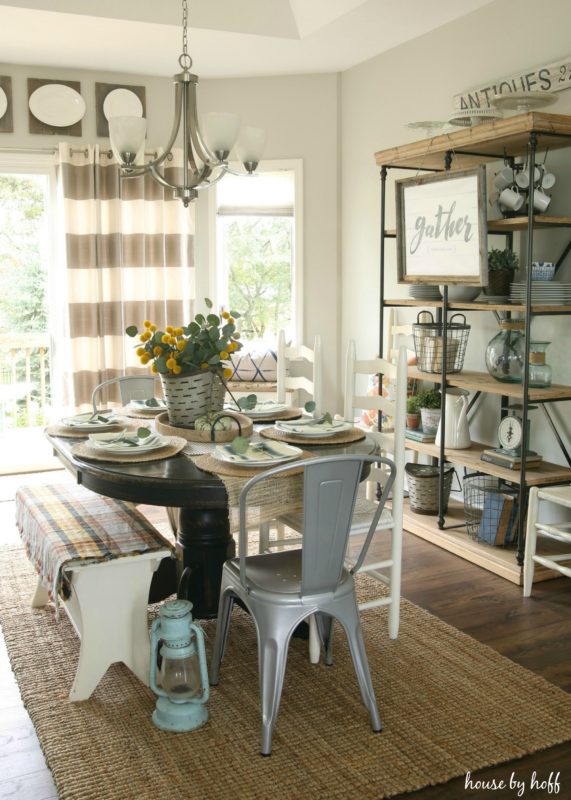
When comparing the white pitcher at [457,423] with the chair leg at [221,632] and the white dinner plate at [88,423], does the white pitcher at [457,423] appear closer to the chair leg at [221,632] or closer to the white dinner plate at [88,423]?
the white dinner plate at [88,423]

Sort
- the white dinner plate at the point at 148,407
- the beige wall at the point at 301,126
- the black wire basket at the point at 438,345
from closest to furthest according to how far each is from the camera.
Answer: the white dinner plate at the point at 148,407, the black wire basket at the point at 438,345, the beige wall at the point at 301,126

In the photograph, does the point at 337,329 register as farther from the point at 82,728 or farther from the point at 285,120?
the point at 82,728

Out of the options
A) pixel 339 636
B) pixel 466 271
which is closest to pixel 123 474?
pixel 339 636

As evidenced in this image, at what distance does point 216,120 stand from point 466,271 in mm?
1437

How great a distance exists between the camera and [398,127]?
4961 mm

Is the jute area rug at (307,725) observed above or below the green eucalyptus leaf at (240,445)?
below

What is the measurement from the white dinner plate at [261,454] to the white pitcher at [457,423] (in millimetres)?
1600

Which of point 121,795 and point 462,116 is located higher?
point 462,116

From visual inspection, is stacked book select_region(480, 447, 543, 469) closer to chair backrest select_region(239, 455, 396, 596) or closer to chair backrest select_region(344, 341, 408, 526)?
chair backrest select_region(344, 341, 408, 526)

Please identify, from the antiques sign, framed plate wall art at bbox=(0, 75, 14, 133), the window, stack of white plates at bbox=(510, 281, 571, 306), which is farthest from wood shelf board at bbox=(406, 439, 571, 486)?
framed plate wall art at bbox=(0, 75, 14, 133)

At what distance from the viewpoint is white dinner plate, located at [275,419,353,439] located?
2871 millimetres

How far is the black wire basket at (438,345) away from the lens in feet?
13.5

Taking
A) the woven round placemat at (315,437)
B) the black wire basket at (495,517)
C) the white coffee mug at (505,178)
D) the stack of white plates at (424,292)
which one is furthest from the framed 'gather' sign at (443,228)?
the woven round placemat at (315,437)

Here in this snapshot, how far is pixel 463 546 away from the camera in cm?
387
